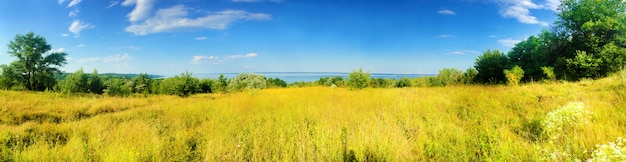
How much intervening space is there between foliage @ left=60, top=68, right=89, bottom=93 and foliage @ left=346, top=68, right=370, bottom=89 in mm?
25883

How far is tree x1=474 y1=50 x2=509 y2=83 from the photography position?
87.6 feet

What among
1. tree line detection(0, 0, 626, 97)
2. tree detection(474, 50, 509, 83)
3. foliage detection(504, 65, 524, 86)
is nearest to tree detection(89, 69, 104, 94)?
tree line detection(0, 0, 626, 97)

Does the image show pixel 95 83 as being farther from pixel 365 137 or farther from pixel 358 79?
pixel 365 137

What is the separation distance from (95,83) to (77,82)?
220 centimetres

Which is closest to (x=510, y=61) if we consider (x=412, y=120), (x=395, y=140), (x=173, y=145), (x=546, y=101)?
(x=546, y=101)

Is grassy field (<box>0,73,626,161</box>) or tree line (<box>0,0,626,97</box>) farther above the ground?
tree line (<box>0,0,626,97</box>)

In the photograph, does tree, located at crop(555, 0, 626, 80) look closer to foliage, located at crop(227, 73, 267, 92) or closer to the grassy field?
the grassy field

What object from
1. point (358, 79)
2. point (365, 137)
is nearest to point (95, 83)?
point (358, 79)

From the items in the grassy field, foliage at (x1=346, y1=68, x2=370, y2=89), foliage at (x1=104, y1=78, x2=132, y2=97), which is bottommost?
foliage at (x1=104, y1=78, x2=132, y2=97)

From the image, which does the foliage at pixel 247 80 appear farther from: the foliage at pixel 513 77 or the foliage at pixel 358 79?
the foliage at pixel 513 77

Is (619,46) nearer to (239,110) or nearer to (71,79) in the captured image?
(239,110)

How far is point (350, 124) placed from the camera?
4.84 metres

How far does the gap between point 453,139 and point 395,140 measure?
3.15 ft

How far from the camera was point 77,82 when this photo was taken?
24391 millimetres
